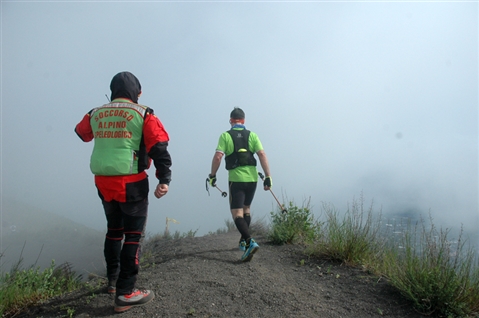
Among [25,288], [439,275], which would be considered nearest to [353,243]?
[439,275]

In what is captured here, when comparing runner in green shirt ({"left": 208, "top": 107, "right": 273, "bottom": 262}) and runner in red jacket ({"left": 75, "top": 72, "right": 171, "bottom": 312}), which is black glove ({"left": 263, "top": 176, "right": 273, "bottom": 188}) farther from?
Result: runner in red jacket ({"left": 75, "top": 72, "right": 171, "bottom": 312})

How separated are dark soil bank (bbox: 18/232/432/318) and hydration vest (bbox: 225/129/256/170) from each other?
1.40m

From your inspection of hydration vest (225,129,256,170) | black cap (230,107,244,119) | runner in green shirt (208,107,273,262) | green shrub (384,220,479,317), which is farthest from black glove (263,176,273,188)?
green shrub (384,220,479,317)

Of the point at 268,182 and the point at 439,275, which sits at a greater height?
the point at 268,182

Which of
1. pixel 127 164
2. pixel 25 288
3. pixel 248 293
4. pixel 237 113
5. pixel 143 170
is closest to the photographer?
pixel 127 164

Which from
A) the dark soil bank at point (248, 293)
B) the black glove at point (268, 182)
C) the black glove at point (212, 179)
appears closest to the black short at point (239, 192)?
the black glove at point (268, 182)

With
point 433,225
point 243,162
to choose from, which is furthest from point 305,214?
point 433,225

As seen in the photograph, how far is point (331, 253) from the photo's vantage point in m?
4.64

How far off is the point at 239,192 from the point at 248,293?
181 centimetres

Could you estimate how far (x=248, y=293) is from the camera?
3.40 m

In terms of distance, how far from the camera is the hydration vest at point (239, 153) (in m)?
5.03

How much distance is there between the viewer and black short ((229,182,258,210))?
4945mm

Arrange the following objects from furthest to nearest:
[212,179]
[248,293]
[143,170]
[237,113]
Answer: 1. [212,179]
2. [237,113]
3. [248,293]
4. [143,170]

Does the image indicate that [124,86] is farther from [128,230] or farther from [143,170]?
[128,230]
